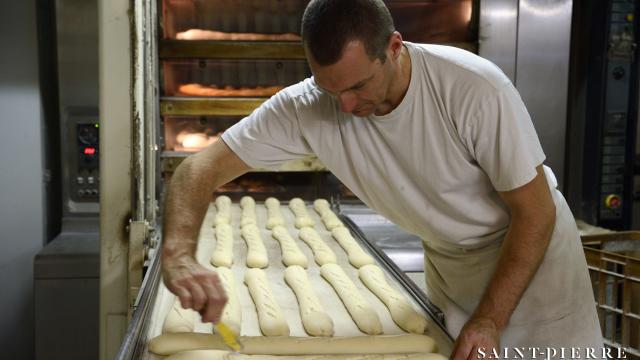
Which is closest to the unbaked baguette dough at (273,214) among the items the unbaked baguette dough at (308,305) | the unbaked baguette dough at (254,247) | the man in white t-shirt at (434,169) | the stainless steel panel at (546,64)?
the unbaked baguette dough at (254,247)

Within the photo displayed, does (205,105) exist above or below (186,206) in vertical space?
above

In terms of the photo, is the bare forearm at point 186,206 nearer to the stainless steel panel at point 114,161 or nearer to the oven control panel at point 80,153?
the stainless steel panel at point 114,161

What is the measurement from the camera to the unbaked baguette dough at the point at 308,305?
5.54ft

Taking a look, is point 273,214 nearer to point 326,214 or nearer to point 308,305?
point 326,214

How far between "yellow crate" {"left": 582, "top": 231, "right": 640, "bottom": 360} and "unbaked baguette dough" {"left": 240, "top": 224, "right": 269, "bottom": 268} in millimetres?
1163

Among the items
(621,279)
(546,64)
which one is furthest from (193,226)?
(546,64)

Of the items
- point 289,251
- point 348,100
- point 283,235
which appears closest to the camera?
point 348,100

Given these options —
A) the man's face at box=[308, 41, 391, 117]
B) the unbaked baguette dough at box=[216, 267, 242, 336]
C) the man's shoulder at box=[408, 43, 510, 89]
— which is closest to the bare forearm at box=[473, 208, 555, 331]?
the man's shoulder at box=[408, 43, 510, 89]

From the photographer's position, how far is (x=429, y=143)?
60.6 inches

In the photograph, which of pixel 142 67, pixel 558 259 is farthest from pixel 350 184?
pixel 142 67

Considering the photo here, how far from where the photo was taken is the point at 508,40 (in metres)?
3.31

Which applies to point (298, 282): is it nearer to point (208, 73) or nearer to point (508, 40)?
point (208, 73)

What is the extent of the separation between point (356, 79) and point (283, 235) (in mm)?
1490

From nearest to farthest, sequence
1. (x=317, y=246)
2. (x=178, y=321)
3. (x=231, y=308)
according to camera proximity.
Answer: (x=178, y=321) → (x=231, y=308) → (x=317, y=246)
